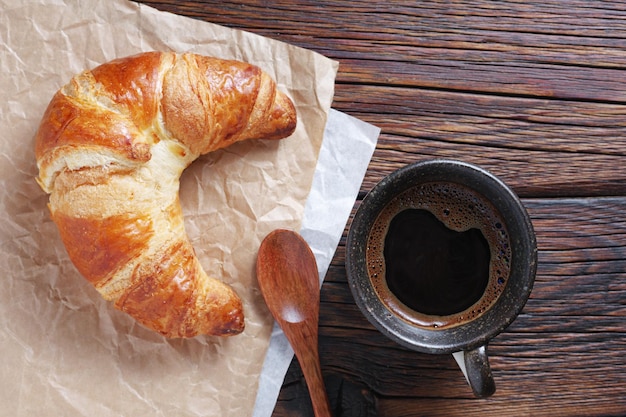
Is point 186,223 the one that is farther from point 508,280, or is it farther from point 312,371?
point 508,280

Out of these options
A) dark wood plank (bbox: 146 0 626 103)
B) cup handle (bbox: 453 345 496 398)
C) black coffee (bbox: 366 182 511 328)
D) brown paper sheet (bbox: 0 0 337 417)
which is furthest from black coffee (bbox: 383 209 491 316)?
dark wood plank (bbox: 146 0 626 103)

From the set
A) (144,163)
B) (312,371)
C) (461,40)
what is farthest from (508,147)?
(144,163)

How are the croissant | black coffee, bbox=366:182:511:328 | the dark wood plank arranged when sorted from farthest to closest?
the dark wood plank
black coffee, bbox=366:182:511:328
the croissant

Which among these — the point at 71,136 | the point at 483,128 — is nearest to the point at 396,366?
the point at 483,128

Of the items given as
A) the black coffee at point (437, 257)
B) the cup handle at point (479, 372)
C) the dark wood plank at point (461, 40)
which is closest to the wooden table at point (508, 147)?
the dark wood plank at point (461, 40)

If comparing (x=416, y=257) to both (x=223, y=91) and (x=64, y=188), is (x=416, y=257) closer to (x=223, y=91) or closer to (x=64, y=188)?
(x=223, y=91)

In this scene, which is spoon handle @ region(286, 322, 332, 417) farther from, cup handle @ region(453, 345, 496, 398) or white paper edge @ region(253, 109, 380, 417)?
cup handle @ region(453, 345, 496, 398)
